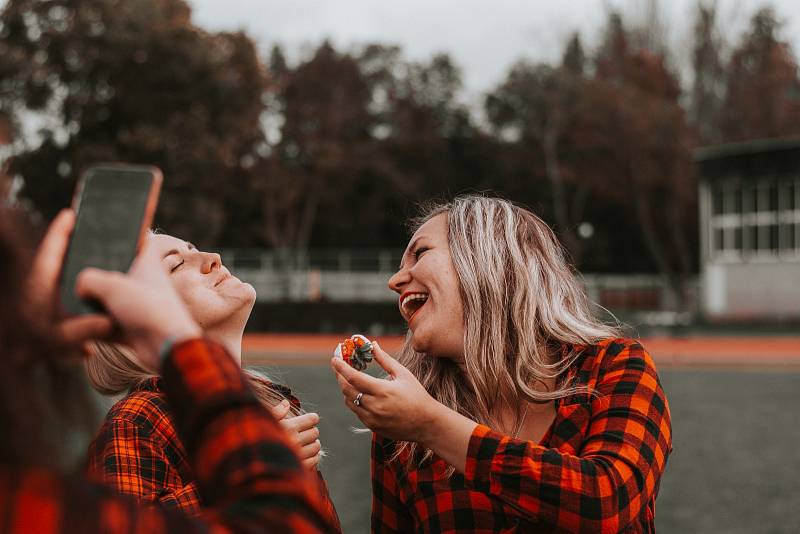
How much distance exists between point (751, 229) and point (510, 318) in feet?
110

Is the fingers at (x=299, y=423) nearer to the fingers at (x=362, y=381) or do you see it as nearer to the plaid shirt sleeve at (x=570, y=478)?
the fingers at (x=362, y=381)

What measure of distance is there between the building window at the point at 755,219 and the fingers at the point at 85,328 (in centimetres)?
3412

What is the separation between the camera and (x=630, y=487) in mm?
1919

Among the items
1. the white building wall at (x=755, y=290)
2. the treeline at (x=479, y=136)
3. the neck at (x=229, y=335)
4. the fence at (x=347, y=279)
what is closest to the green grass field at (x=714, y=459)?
the neck at (x=229, y=335)

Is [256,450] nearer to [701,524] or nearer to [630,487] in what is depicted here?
[630,487]

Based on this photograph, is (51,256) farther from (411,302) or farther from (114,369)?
(411,302)

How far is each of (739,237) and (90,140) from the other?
22743mm

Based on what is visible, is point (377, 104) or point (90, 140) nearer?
point (90, 140)

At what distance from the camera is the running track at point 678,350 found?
17406 mm

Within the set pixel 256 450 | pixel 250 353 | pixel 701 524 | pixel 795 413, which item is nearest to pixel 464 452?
pixel 256 450

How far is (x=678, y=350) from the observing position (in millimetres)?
19766

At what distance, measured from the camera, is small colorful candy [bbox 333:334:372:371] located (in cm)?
245

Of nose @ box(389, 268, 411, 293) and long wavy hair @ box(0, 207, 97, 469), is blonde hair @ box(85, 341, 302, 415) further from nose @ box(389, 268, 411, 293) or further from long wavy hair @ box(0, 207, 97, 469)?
long wavy hair @ box(0, 207, 97, 469)

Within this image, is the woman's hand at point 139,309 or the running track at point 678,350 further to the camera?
the running track at point 678,350
